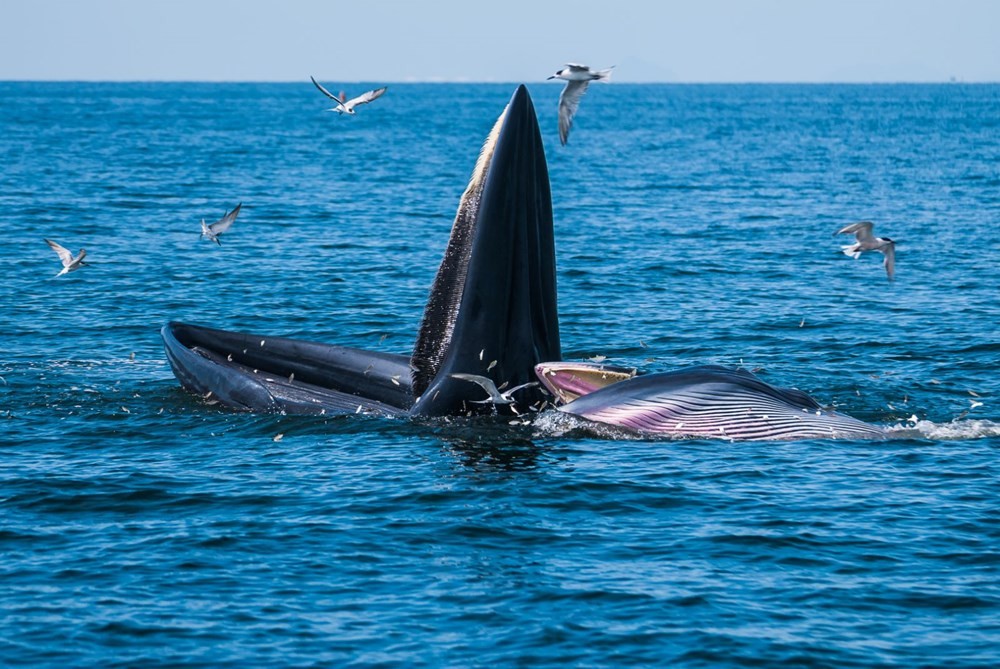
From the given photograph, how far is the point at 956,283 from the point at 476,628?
23.2 m

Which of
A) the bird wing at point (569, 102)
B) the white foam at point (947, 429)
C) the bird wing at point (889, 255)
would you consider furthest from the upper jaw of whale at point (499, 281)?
the bird wing at point (889, 255)

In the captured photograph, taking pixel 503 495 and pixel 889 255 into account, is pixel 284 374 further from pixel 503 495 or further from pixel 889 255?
pixel 889 255

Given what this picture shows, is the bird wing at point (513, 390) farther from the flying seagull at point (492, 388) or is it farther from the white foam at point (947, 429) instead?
the white foam at point (947, 429)

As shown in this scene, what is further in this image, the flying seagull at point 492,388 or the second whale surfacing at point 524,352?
the flying seagull at point 492,388

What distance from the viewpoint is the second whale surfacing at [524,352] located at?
49.1 feet

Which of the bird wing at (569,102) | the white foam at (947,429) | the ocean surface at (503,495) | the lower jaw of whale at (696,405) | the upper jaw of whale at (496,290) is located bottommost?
the ocean surface at (503,495)

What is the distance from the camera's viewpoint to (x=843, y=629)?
11.6 metres

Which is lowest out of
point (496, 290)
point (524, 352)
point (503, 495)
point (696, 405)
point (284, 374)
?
point (503, 495)

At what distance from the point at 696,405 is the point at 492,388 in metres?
2.36

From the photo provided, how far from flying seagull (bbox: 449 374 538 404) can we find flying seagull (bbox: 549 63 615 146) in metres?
5.23

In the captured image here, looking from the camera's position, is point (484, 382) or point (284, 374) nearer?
point (484, 382)

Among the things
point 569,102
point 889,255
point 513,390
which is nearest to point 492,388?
point 513,390

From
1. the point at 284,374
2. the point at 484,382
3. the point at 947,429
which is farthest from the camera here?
the point at 284,374

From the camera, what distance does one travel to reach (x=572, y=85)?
20734 millimetres
